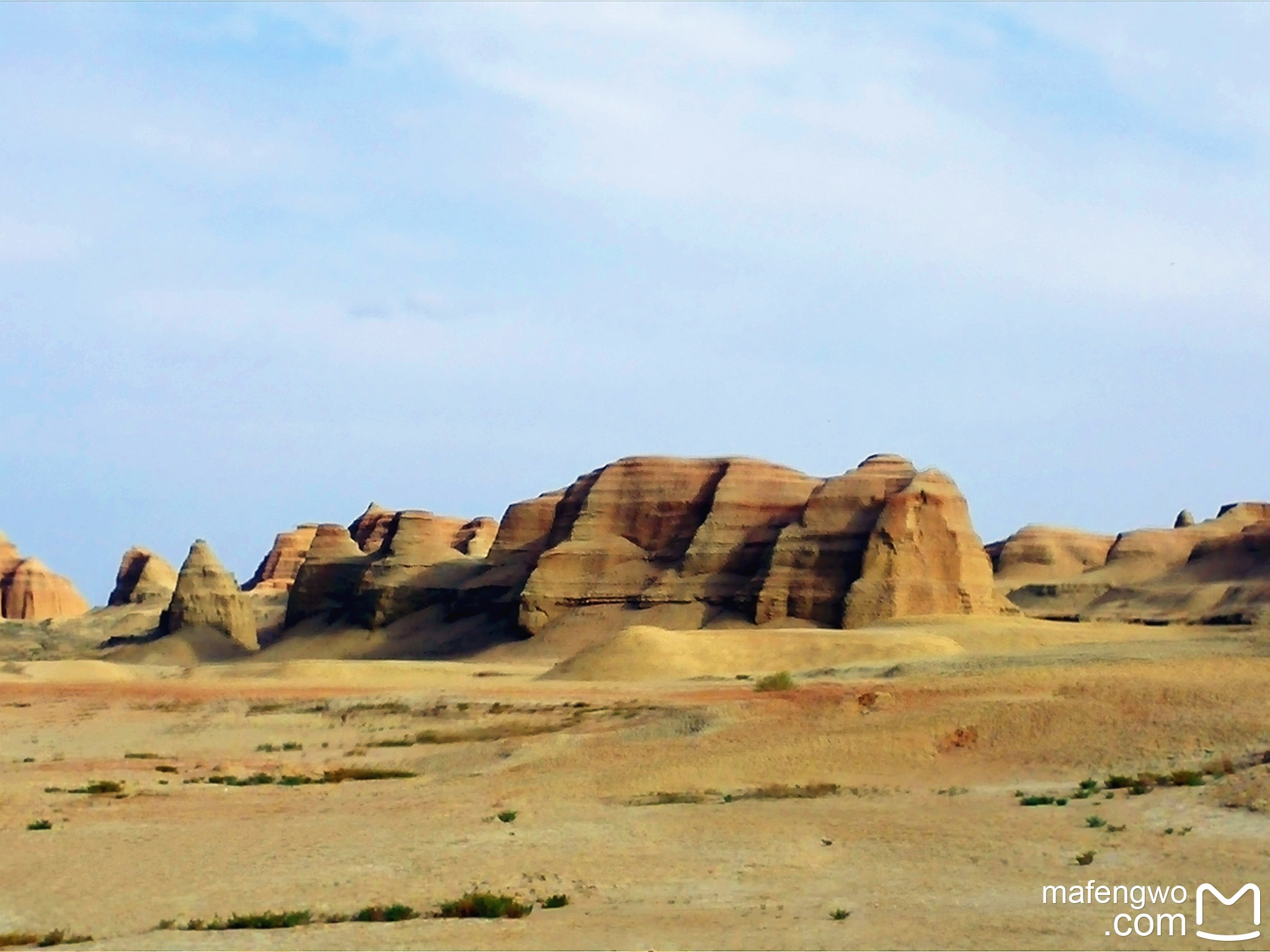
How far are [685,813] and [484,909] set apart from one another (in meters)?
6.20

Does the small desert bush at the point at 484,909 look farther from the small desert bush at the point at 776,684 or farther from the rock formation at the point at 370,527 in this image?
the rock formation at the point at 370,527

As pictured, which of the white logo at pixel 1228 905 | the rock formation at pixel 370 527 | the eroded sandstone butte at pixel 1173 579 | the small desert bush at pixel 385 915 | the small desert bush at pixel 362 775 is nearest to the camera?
the white logo at pixel 1228 905

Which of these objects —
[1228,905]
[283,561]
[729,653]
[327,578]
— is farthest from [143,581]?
[1228,905]

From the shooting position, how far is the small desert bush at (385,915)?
14.9 m

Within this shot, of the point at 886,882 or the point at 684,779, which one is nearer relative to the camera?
the point at 886,882

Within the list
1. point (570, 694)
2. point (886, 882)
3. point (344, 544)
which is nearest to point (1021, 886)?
point (886, 882)

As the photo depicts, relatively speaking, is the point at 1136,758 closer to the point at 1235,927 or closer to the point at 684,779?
the point at 684,779

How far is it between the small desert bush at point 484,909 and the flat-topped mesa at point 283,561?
127 metres

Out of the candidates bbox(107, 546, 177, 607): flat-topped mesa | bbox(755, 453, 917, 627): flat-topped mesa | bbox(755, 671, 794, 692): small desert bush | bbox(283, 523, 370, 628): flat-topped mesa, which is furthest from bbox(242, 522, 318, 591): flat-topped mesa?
bbox(755, 671, 794, 692): small desert bush

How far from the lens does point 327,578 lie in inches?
3772

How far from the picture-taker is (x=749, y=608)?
71812 millimetres

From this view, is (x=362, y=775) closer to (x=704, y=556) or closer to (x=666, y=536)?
(x=704, y=556)

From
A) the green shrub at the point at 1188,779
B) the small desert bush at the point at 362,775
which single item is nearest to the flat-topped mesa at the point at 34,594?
the small desert bush at the point at 362,775

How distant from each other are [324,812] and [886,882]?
10063mm
